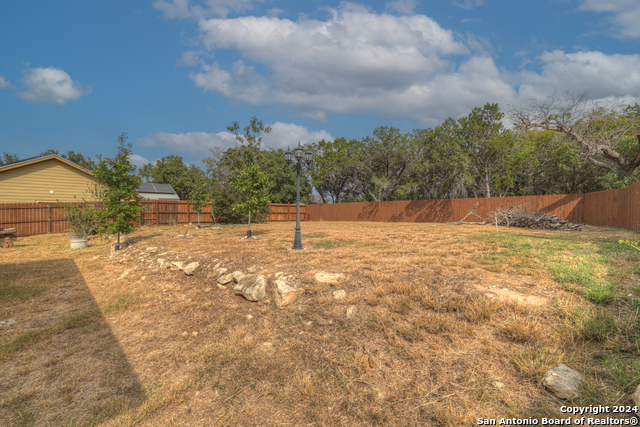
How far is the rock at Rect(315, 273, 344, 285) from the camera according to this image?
4.67 m

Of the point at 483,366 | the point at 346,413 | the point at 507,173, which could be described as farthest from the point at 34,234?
the point at 507,173

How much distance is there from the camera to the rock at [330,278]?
467 cm

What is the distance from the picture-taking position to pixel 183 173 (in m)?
46.0

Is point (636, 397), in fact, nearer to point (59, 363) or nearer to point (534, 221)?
point (59, 363)

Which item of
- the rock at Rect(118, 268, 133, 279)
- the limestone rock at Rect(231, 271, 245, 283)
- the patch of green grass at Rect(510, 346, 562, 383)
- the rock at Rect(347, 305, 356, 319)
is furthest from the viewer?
the rock at Rect(118, 268, 133, 279)

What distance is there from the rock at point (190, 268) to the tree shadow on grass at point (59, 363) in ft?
5.70

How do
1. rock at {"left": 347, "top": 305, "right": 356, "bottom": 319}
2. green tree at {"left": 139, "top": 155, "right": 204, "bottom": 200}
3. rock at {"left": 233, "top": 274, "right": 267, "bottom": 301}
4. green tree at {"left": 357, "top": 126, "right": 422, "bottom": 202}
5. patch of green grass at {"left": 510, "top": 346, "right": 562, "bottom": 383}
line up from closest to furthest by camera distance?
patch of green grass at {"left": 510, "top": 346, "right": 562, "bottom": 383} < rock at {"left": 347, "top": 305, "right": 356, "bottom": 319} < rock at {"left": 233, "top": 274, "right": 267, "bottom": 301} < green tree at {"left": 357, "top": 126, "right": 422, "bottom": 202} < green tree at {"left": 139, "top": 155, "right": 204, "bottom": 200}

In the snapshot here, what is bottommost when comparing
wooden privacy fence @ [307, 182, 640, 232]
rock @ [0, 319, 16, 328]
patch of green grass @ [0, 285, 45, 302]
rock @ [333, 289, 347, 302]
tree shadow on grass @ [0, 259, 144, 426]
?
tree shadow on grass @ [0, 259, 144, 426]

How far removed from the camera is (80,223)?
11.4 metres

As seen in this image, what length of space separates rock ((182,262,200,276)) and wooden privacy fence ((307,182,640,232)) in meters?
13.5

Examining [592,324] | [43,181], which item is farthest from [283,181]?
[592,324]

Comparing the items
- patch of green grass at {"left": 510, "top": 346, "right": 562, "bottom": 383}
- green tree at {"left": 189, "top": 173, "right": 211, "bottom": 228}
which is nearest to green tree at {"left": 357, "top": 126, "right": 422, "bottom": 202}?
green tree at {"left": 189, "top": 173, "right": 211, "bottom": 228}

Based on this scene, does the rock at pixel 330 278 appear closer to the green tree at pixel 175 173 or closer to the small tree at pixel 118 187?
the small tree at pixel 118 187

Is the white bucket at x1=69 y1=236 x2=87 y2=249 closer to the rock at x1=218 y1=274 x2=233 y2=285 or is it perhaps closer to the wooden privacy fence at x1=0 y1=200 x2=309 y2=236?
the wooden privacy fence at x1=0 y1=200 x2=309 y2=236
